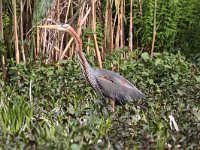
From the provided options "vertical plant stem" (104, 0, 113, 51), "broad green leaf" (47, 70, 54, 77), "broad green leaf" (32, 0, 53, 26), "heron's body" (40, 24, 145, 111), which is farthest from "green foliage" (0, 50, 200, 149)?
"broad green leaf" (32, 0, 53, 26)

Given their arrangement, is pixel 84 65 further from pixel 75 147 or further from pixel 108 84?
pixel 75 147

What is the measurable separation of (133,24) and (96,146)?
4.72 m

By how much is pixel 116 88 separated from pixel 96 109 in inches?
44.2

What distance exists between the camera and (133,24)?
28.5 ft

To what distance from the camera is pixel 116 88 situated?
644 centimetres

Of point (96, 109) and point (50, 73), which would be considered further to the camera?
point (50, 73)

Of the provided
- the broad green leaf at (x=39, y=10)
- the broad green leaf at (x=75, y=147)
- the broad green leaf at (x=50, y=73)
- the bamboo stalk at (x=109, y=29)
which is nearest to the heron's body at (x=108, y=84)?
the broad green leaf at (x=50, y=73)

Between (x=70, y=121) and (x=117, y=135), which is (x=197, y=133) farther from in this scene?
(x=70, y=121)

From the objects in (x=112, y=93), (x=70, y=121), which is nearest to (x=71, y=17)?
(x=112, y=93)

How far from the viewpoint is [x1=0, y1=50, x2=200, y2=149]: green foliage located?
429 centimetres

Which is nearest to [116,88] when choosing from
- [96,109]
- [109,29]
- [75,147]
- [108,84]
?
[108,84]

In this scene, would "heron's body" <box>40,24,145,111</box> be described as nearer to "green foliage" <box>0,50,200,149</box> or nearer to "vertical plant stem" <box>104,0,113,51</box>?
"green foliage" <box>0,50,200,149</box>

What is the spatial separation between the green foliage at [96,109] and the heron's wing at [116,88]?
0.51ft

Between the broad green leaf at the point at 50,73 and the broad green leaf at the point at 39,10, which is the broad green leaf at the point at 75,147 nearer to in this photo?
the broad green leaf at the point at 50,73
